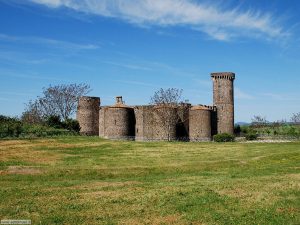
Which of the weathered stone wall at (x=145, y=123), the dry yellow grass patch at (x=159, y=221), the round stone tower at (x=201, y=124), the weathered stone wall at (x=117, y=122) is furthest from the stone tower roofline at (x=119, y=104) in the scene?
the dry yellow grass patch at (x=159, y=221)

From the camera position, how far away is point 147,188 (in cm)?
2025

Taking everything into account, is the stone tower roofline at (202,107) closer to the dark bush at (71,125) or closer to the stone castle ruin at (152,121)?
the stone castle ruin at (152,121)

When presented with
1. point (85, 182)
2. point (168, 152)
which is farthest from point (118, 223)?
point (168, 152)

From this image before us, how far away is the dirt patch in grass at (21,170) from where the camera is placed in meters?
27.1

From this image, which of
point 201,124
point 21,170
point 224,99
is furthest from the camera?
point 224,99

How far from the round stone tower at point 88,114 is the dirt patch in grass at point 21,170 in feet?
126

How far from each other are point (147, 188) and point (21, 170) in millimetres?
11277

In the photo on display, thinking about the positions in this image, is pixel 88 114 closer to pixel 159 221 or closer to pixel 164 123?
pixel 164 123

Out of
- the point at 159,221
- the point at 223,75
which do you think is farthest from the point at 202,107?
the point at 159,221

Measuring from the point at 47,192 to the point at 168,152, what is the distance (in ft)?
75.0

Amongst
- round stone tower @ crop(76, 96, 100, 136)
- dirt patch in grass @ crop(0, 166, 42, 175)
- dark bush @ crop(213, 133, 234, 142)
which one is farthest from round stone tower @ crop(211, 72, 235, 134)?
dirt patch in grass @ crop(0, 166, 42, 175)

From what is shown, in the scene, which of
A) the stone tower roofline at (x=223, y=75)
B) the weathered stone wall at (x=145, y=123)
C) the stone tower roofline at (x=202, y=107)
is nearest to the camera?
the weathered stone wall at (x=145, y=123)

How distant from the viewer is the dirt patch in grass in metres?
27.1

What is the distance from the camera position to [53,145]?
43.4 metres
